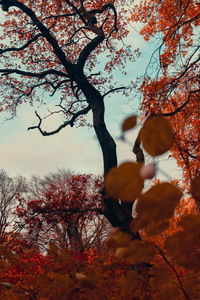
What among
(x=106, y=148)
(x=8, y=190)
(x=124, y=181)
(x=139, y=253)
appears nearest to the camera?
(x=124, y=181)

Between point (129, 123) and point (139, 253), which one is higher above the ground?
point (129, 123)

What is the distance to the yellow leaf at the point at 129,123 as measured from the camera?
0.34m

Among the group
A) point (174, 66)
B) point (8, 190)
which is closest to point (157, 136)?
point (174, 66)

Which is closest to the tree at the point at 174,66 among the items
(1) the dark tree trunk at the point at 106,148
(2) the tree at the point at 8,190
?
(1) the dark tree trunk at the point at 106,148

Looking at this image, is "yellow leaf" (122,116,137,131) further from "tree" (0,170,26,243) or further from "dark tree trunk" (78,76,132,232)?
"tree" (0,170,26,243)

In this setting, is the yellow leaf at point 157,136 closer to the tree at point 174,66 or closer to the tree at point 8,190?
the tree at point 174,66

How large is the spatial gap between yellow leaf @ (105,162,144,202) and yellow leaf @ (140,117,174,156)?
0.10 feet

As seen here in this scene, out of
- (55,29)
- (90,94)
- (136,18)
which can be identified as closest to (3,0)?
(55,29)

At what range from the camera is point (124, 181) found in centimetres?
28

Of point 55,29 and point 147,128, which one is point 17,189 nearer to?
point 55,29

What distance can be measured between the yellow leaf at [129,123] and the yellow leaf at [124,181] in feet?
0.27

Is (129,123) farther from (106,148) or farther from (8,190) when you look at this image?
(8,190)

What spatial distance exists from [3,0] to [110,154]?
15.9ft

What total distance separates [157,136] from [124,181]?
0.07 meters
